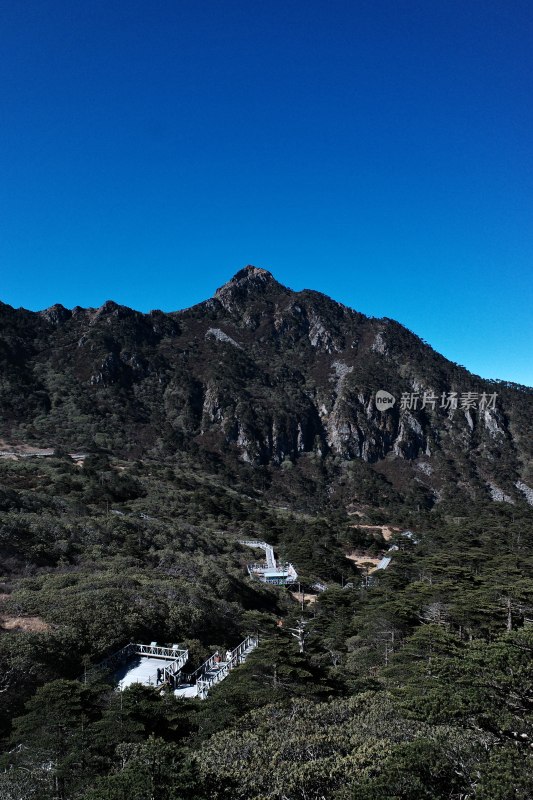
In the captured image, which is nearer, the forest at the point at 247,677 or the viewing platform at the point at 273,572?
the forest at the point at 247,677

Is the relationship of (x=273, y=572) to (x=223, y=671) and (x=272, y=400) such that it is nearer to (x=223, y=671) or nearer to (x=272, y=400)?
(x=223, y=671)

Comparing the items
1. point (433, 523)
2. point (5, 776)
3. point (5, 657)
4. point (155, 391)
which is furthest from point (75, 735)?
point (155, 391)

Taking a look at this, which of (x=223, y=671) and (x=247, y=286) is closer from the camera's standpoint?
(x=223, y=671)

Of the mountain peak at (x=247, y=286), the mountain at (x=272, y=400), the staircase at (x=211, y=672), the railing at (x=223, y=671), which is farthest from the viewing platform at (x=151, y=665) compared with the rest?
the mountain peak at (x=247, y=286)

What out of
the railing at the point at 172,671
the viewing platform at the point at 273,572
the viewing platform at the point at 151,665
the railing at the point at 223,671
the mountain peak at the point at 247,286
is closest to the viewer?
the railing at the point at 223,671

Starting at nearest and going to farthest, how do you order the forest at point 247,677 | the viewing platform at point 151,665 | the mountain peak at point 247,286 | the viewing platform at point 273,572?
1. the forest at point 247,677
2. the viewing platform at point 151,665
3. the viewing platform at point 273,572
4. the mountain peak at point 247,286

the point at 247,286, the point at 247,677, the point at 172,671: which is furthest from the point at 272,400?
the point at 247,677

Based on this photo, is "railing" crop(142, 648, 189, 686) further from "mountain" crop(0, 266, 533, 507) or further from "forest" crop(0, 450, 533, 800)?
"mountain" crop(0, 266, 533, 507)

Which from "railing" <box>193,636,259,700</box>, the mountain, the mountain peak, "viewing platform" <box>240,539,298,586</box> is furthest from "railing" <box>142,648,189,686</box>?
the mountain peak

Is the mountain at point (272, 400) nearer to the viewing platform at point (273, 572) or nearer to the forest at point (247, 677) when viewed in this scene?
the viewing platform at point (273, 572)
